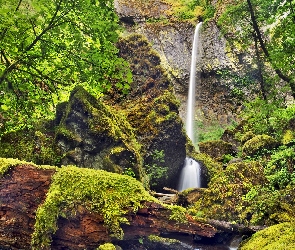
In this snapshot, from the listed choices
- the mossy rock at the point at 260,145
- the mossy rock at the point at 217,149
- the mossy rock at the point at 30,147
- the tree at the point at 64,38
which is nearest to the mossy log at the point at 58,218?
the tree at the point at 64,38

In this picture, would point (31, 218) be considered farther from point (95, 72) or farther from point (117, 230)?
point (95, 72)

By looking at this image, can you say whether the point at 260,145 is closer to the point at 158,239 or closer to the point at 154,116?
the point at 154,116

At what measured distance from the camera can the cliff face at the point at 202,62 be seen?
89.4ft

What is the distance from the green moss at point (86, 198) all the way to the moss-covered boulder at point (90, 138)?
3.17 m

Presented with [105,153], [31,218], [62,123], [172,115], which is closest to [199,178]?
[172,115]

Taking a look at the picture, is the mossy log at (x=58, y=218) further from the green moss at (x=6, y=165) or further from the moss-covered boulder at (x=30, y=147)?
the moss-covered boulder at (x=30, y=147)

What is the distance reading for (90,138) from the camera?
8.32m

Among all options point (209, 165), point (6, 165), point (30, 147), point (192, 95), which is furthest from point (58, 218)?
point (192, 95)

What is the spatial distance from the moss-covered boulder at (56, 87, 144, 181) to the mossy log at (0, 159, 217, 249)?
313 cm

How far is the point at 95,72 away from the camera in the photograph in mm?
5809

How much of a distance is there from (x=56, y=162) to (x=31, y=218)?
3.37 m

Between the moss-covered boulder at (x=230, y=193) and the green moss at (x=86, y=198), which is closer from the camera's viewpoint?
the green moss at (x=86, y=198)

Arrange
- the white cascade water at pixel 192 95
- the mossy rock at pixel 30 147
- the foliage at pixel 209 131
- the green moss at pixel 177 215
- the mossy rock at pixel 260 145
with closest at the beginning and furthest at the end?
1. the green moss at pixel 177 215
2. the mossy rock at pixel 30 147
3. the mossy rock at pixel 260 145
4. the foliage at pixel 209 131
5. the white cascade water at pixel 192 95

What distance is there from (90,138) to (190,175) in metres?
5.88
